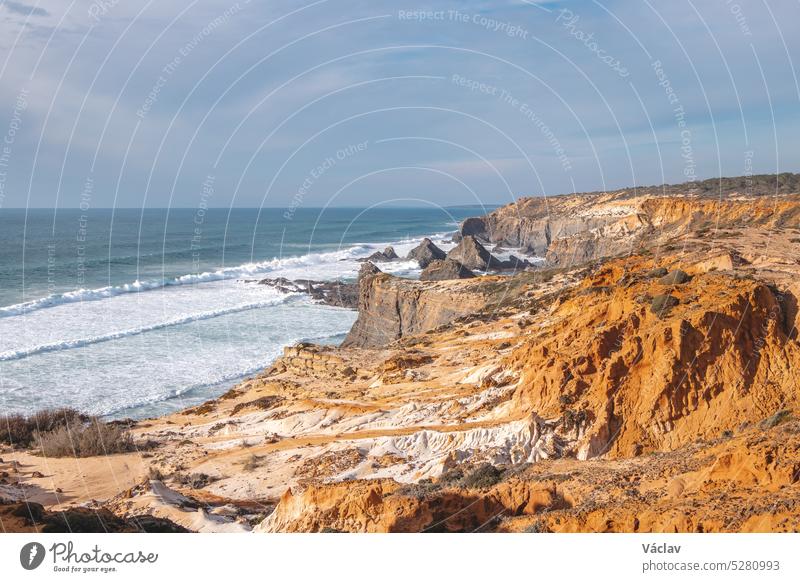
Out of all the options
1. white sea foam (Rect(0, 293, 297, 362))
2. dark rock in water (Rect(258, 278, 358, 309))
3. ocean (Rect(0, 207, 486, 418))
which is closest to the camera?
ocean (Rect(0, 207, 486, 418))

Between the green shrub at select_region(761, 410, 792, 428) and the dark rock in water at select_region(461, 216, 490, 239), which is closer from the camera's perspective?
the green shrub at select_region(761, 410, 792, 428)

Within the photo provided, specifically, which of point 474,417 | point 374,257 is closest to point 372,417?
point 474,417

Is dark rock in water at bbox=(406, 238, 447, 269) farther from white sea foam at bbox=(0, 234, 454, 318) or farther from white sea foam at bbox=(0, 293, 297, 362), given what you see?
white sea foam at bbox=(0, 293, 297, 362)

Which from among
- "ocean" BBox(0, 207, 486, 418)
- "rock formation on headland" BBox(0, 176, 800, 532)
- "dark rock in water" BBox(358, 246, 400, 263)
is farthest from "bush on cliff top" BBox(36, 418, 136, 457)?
"dark rock in water" BBox(358, 246, 400, 263)

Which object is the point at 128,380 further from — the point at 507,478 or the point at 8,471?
the point at 507,478

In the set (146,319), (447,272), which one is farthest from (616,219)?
(146,319)

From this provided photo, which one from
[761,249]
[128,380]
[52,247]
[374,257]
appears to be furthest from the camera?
[52,247]

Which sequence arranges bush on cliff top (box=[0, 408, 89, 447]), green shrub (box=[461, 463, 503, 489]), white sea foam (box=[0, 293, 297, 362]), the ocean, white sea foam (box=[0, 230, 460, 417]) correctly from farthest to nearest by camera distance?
white sea foam (box=[0, 293, 297, 362]) → the ocean → white sea foam (box=[0, 230, 460, 417]) → bush on cliff top (box=[0, 408, 89, 447]) → green shrub (box=[461, 463, 503, 489])

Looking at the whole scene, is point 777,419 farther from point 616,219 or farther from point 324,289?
point 616,219
